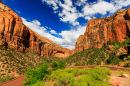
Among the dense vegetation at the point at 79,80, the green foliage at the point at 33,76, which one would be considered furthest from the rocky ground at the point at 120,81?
the green foliage at the point at 33,76

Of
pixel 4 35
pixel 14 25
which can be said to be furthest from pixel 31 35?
pixel 4 35

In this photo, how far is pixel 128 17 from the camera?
31.1m

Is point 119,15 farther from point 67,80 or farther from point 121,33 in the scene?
point 67,80

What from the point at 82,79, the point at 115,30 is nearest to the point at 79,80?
the point at 82,79

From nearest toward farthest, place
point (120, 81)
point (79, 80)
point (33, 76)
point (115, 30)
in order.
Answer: point (79, 80) → point (120, 81) → point (33, 76) → point (115, 30)

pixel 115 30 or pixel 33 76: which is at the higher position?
pixel 115 30

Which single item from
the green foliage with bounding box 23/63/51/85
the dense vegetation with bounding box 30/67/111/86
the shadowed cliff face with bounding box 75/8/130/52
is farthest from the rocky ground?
the shadowed cliff face with bounding box 75/8/130/52

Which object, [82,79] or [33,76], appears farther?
[33,76]

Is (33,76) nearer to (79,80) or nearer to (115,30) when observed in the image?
(79,80)

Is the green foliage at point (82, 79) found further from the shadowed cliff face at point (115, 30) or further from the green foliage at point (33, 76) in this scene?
the shadowed cliff face at point (115, 30)

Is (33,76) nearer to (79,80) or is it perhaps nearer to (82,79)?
(79,80)

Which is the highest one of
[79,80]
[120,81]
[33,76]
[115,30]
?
[115,30]

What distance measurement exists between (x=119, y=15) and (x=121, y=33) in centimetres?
963

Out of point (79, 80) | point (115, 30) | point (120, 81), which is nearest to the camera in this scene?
point (79, 80)
